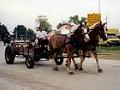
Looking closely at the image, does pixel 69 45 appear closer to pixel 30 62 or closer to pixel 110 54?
pixel 30 62

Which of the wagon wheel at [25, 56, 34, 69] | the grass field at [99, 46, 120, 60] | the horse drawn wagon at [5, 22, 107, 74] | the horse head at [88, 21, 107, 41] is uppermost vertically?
the horse head at [88, 21, 107, 41]

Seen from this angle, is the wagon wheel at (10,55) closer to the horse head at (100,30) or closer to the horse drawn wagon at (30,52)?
the horse drawn wagon at (30,52)

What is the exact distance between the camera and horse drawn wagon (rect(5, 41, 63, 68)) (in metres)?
19.9

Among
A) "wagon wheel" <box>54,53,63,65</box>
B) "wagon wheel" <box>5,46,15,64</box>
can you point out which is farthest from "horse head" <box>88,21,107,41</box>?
"wagon wheel" <box>5,46,15,64</box>

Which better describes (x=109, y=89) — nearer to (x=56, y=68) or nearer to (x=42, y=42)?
(x=56, y=68)

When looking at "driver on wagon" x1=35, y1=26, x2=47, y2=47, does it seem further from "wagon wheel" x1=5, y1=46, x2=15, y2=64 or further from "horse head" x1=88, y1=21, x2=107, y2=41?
"horse head" x1=88, y1=21, x2=107, y2=41

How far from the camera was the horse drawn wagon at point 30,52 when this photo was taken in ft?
65.2

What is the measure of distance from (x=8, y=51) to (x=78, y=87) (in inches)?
375

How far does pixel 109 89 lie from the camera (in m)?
12.9

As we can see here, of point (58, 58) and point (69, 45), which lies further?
point (58, 58)

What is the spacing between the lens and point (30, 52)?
20578 millimetres

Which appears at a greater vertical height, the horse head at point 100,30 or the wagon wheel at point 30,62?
the horse head at point 100,30

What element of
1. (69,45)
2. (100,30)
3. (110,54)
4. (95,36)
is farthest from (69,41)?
(110,54)


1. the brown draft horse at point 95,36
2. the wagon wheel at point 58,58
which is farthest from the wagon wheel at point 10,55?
the brown draft horse at point 95,36
